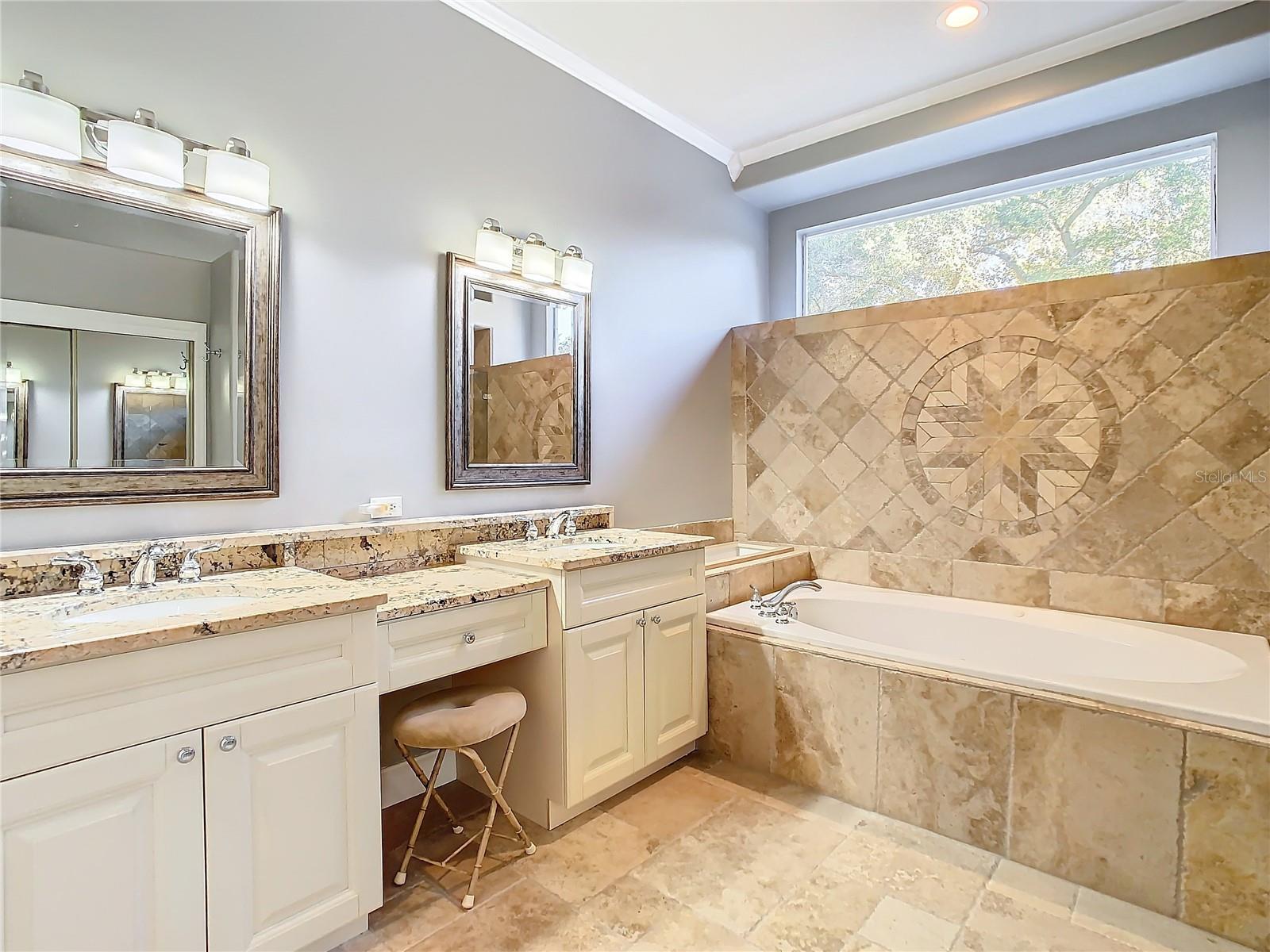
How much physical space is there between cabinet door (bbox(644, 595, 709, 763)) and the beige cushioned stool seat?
23.0 inches

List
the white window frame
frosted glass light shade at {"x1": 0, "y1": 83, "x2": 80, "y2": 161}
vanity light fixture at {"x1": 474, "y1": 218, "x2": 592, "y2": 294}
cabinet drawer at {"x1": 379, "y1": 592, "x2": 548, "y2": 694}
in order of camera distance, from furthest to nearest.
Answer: the white window frame, vanity light fixture at {"x1": 474, "y1": 218, "x2": 592, "y2": 294}, cabinet drawer at {"x1": 379, "y1": 592, "x2": 548, "y2": 694}, frosted glass light shade at {"x1": 0, "y1": 83, "x2": 80, "y2": 161}

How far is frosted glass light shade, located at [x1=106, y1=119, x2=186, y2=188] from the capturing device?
1.69 metres

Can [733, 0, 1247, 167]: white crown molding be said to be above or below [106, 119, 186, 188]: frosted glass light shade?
above

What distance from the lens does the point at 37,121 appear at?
1576mm

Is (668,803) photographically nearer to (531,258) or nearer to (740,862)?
(740,862)

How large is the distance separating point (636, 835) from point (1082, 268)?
3.17 meters

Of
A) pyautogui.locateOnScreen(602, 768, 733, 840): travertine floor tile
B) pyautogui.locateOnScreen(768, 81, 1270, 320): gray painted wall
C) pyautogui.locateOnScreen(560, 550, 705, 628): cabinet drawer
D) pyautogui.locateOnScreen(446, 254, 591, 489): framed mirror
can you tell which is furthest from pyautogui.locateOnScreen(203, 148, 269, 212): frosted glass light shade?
pyautogui.locateOnScreen(768, 81, 1270, 320): gray painted wall

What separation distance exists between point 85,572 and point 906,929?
87.8 inches

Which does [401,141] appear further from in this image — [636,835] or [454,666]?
[636,835]

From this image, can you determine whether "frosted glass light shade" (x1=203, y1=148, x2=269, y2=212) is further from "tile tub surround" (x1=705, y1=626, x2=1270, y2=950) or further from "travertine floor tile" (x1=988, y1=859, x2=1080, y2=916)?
"travertine floor tile" (x1=988, y1=859, x2=1080, y2=916)

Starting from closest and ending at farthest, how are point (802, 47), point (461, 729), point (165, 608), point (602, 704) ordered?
point (165, 608) < point (461, 729) < point (602, 704) < point (802, 47)

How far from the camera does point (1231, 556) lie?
2600 mm

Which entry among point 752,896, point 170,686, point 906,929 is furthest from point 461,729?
point 906,929

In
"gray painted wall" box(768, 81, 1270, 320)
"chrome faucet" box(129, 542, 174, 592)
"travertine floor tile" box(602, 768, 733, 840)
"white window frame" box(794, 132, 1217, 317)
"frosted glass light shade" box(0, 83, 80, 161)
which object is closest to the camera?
"frosted glass light shade" box(0, 83, 80, 161)
